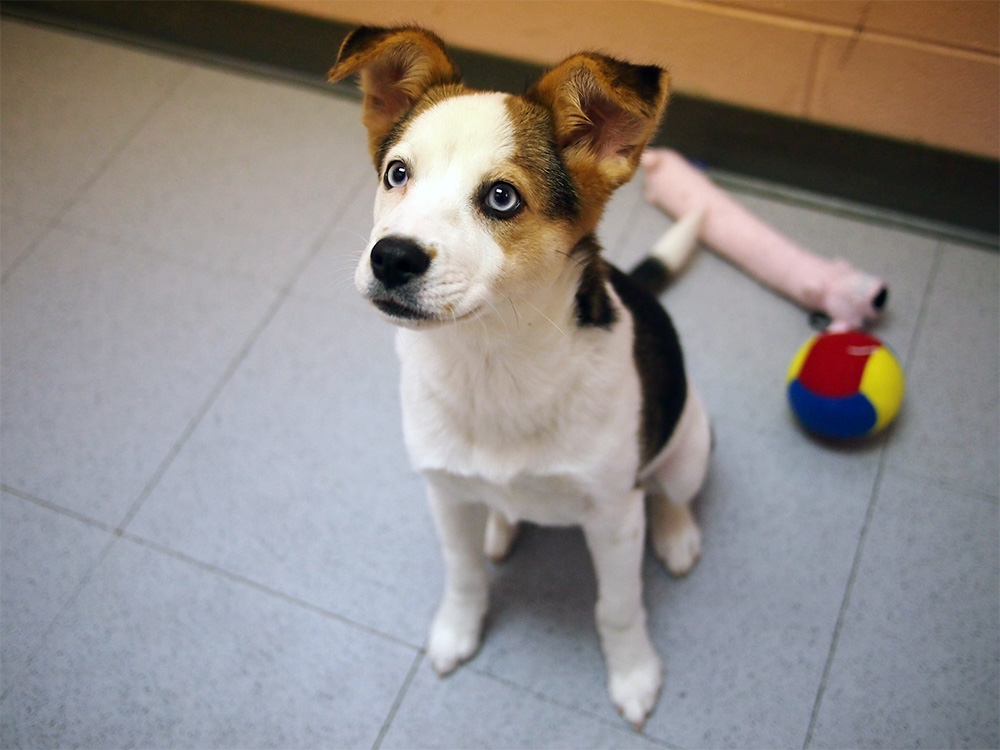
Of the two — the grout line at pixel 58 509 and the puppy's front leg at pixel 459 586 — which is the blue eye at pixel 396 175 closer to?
the puppy's front leg at pixel 459 586

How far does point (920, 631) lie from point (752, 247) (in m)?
1.09

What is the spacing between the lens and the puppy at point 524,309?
1.22 metres

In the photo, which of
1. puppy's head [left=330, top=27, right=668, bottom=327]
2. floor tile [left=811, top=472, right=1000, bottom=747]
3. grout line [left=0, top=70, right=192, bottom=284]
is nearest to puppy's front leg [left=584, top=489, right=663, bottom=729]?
floor tile [left=811, top=472, right=1000, bottom=747]

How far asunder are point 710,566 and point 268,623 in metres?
1.03

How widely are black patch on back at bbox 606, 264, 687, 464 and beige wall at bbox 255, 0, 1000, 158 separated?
0.99 meters

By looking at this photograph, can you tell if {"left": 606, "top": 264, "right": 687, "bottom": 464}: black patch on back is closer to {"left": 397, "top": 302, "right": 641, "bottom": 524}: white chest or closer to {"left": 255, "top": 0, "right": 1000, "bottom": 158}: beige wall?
{"left": 397, "top": 302, "right": 641, "bottom": 524}: white chest

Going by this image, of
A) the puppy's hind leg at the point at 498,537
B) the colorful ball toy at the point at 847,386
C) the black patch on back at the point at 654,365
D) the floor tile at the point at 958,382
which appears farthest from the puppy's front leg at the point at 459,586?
the floor tile at the point at 958,382

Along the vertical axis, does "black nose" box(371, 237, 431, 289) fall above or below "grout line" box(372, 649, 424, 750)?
above

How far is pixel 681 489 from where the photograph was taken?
1.89 meters

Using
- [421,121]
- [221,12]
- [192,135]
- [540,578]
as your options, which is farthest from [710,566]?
[221,12]

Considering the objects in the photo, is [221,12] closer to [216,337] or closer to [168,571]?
[216,337]

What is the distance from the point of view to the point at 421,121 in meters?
1.28

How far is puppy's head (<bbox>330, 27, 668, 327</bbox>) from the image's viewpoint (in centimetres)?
119

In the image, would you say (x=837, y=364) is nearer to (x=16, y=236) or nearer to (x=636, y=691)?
(x=636, y=691)
